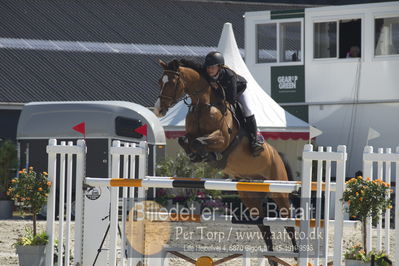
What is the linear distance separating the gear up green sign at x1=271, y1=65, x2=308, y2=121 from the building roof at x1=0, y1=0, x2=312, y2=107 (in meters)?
3.97

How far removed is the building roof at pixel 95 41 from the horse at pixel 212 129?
11500 mm

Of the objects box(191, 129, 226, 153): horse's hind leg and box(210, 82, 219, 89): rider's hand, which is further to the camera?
box(210, 82, 219, 89): rider's hand

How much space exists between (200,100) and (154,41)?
15866 mm

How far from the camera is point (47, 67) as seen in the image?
A: 2052 centimetres

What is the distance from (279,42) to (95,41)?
6416 mm

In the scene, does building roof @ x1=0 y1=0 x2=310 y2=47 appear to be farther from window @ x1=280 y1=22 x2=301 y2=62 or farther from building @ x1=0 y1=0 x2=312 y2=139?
window @ x1=280 y1=22 x2=301 y2=62

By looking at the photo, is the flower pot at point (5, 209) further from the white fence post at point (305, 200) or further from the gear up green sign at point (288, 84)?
the white fence post at point (305, 200)

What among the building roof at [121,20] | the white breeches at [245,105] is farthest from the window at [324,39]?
the white breeches at [245,105]

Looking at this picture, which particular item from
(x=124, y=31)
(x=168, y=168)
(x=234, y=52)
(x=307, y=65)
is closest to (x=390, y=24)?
(x=307, y=65)

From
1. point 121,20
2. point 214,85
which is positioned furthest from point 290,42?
point 214,85

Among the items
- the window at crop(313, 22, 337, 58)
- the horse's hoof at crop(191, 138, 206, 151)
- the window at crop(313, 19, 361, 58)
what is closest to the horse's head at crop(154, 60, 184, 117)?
the horse's hoof at crop(191, 138, 206, 151)

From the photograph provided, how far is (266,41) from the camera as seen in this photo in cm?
1744

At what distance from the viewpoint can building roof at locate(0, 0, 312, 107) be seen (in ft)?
65.4

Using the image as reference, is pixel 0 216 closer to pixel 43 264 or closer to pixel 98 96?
pixel 98 96
